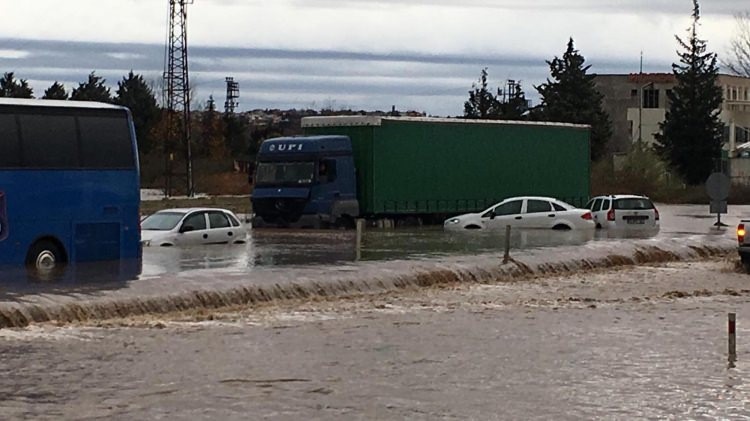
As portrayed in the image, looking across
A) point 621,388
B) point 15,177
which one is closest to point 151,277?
point 15,177

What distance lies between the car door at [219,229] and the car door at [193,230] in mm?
193

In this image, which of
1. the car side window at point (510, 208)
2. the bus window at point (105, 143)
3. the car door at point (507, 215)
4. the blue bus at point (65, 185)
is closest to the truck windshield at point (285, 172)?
the car door at point (507, 215)

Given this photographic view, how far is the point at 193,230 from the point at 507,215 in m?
12.5

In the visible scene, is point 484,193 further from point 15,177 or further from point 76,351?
point 76,351

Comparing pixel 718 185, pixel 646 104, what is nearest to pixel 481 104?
pixel 646 104

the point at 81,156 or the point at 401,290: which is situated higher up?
the point at 81,156

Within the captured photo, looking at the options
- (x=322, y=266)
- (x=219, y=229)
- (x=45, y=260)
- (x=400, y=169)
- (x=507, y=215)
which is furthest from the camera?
(x=400, y=169)

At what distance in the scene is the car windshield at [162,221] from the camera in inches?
1357

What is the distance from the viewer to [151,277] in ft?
83.9

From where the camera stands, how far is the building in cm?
12244

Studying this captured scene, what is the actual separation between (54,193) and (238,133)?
3443 inches

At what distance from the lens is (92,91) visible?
384 ft

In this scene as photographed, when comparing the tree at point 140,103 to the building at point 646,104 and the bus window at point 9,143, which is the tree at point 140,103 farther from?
the bus window at point 9,143

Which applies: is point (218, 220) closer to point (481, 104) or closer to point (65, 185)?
point (65, 185)
